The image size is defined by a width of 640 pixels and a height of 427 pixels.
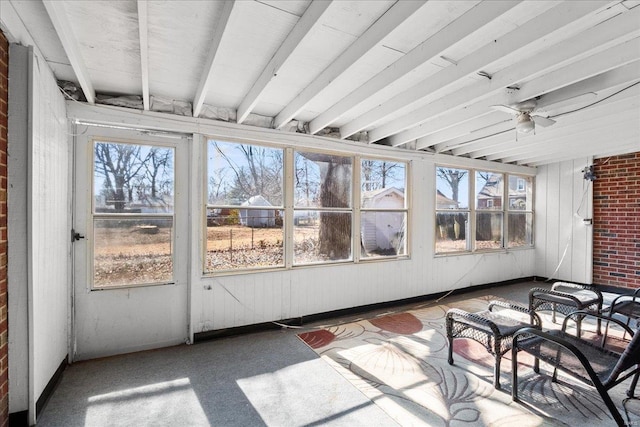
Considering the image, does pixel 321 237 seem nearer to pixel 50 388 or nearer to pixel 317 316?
pixel 317 316

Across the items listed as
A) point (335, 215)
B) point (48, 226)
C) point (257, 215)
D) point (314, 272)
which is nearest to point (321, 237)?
point (335, 215)

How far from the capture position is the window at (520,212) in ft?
20.6

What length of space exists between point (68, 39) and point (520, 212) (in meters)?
7.44

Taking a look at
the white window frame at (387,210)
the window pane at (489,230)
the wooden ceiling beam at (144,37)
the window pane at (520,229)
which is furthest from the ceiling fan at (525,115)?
the window pane at (520,229)

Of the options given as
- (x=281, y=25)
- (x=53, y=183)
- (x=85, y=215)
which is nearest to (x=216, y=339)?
(x=85, y=215)

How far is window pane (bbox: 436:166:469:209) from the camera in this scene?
527 cm

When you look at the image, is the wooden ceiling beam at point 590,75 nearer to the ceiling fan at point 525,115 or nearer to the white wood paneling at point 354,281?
the ceiling fan at point 525,115

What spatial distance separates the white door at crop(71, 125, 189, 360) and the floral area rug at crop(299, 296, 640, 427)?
1.66 m

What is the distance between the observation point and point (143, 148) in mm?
3256

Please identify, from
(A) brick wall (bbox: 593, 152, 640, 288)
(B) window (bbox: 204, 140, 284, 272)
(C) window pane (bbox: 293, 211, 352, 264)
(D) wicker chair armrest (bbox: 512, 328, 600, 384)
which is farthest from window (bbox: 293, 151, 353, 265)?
(A) brick wall (bbox: 593, 152, 640, 288)

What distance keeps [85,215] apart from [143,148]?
34.2 inches

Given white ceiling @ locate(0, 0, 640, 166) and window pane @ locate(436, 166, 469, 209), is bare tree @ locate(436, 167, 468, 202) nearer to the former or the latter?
window pane @ locate(436, 166, 469, 209)

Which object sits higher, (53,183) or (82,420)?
(53,183)

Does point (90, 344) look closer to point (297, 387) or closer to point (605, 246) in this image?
point (297, 387)
